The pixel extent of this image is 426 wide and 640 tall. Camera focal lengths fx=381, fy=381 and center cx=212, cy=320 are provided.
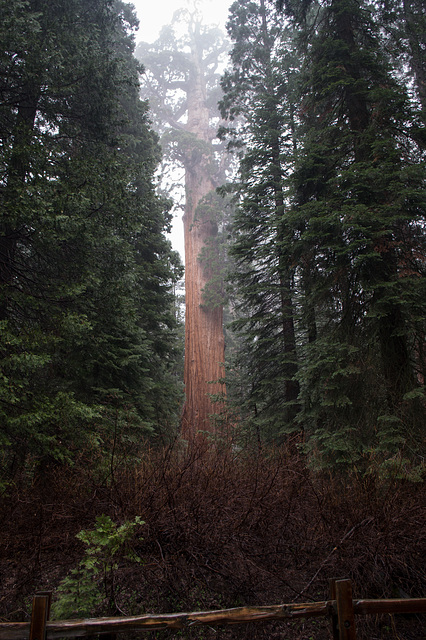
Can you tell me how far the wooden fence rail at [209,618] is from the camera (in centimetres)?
273

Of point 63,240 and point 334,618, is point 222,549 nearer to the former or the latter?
point 334,618

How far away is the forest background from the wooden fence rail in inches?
25.6

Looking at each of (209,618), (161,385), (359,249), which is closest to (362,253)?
(359,249)

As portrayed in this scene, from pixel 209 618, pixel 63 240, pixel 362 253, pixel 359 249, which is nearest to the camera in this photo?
pixel 209 618

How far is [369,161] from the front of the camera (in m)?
6.45

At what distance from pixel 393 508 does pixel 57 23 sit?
9.35 meters

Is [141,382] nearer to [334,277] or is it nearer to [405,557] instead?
[334,277]

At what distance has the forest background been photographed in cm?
430

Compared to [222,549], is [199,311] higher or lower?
higher

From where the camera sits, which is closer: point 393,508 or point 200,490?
point 393,508

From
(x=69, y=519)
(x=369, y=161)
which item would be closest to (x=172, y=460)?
(x=69, y=519)

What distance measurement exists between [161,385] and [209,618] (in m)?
7.58

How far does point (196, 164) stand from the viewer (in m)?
20.4

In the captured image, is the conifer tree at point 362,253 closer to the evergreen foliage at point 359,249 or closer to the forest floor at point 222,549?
the evergreen foliage at point 359,249
